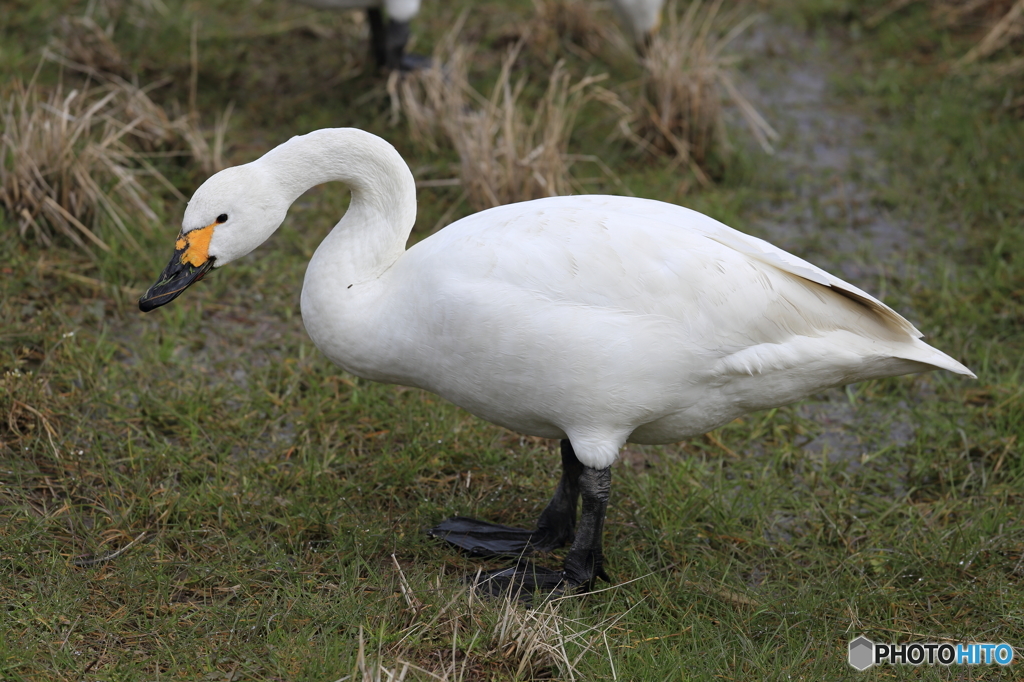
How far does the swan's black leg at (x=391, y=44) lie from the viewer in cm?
629

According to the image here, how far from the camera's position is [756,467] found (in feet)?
13.6

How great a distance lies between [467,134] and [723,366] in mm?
2938

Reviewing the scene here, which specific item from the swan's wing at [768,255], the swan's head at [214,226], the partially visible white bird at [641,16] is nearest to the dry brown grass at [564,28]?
the partially visible white bird at [641,16]

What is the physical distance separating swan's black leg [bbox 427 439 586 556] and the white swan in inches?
11.4

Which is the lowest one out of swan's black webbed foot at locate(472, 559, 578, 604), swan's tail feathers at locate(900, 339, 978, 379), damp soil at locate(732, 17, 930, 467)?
swan's black webbed foot at locate(472, 559, 578, 604)

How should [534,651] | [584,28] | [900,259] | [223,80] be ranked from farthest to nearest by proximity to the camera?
[584,28] < [223,80] < [900,259] < [534,651]

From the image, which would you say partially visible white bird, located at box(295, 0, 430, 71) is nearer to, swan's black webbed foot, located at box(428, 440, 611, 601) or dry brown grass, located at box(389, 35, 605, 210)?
dry brown grass, located at box(389, 35, 605, 210)

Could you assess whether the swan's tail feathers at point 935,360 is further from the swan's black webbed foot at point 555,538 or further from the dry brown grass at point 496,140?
the dry brown grass at point 496,140

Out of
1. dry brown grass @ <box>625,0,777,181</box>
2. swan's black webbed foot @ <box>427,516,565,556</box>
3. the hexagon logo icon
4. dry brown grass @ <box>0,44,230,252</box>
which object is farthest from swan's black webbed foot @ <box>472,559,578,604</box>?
dry brown grass @ <box>625,0,777,181</box>

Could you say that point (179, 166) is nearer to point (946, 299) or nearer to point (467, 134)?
point (467, 134)

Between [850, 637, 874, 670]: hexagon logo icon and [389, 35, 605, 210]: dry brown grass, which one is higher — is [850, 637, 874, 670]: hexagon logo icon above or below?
below

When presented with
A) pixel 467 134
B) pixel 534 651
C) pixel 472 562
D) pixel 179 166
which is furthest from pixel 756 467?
pixel 179 166

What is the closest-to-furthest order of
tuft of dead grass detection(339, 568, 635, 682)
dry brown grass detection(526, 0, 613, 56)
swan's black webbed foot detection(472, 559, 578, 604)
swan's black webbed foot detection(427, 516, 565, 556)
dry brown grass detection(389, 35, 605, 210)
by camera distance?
1. tuft of dead grass detection(339, 568, 635, 682)
2. swan's black webbed foot detection(472, 559, 578, 604)
3. swan's black webbed foot detection(427, 516, 565, 556)
4. dry brown grass detection(389, 35, 605, 210)
5. dry brown grass detection(526, 0, 613, 56)

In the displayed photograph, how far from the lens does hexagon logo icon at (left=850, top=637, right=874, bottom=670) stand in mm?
3162
